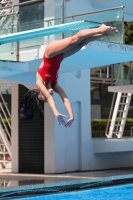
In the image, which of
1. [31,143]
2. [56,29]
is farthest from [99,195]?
[31,143]

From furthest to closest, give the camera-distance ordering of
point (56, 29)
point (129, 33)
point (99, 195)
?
point (129, 33)
point (56, 29)
point (99, 195)

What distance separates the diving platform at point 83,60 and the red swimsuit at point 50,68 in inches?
218

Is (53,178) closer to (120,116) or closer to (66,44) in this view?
(120,116)

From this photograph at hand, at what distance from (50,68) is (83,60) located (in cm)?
730

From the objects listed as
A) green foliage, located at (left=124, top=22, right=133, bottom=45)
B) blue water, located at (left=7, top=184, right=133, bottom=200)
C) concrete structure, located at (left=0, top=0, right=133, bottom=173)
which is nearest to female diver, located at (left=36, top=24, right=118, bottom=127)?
blue water, located at (left=7, top=184, right=133, bottom=200)

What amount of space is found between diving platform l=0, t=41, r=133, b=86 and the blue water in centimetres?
373

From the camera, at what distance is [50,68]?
821 cm

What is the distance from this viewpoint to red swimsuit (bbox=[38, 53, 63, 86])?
815cm

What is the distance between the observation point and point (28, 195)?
1128 cm

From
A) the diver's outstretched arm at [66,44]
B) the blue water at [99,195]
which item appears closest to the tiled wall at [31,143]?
the blue water at [99,195]

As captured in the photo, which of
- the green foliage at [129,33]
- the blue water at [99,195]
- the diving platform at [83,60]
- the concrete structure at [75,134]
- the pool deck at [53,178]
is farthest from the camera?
the green foliage at [129,33]

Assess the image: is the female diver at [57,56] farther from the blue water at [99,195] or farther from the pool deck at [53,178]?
the pool deck at [53,178]

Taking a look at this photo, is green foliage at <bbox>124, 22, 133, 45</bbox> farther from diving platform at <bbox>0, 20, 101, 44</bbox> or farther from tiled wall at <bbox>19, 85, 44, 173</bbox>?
diving platform at <bbox>0, 20, 101, 44</bbox>

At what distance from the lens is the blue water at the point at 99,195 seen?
1123 centimetres
